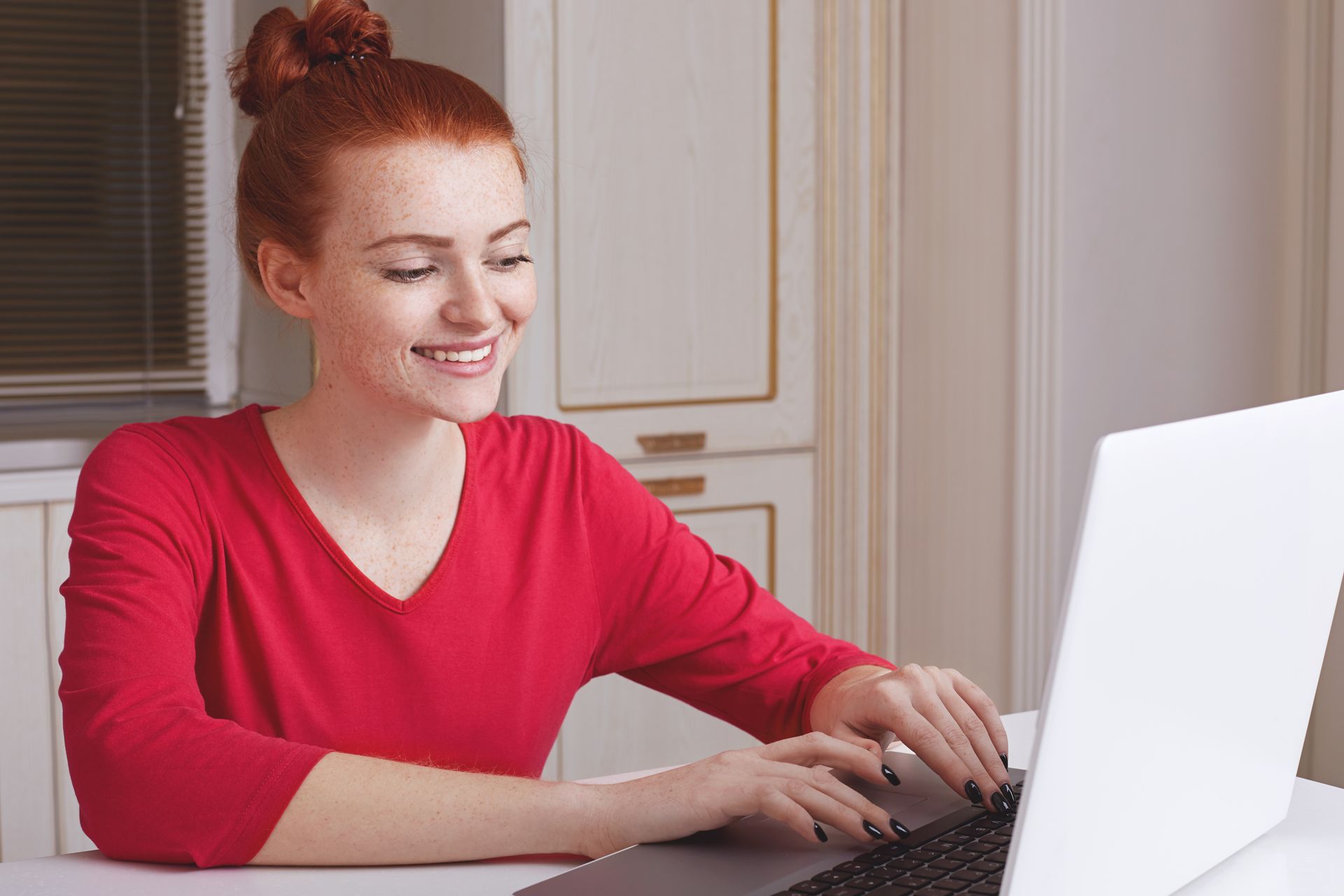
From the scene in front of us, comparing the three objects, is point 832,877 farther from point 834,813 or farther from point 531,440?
point 531,440

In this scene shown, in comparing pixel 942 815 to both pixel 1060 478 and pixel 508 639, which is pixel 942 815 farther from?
pixel 1060 478

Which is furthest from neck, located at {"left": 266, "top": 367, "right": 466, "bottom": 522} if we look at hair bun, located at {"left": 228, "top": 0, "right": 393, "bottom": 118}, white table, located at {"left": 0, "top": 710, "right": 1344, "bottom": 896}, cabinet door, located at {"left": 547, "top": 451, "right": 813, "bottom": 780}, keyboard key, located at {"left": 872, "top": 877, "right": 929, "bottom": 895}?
cabinet door, located at {"left": 547, "top": 451, "right": 813, "bottom": 780}

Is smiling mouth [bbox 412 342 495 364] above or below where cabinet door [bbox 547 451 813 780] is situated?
above

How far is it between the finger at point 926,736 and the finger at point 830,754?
2.2 inches

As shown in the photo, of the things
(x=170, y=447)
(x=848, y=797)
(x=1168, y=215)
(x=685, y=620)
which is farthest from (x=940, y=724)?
(x=1168, y=215)

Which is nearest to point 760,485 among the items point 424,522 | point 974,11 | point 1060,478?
point 1060,478

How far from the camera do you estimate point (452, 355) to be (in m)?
1.11

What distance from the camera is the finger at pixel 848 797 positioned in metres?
0.85

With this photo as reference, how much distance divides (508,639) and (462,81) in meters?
0.48

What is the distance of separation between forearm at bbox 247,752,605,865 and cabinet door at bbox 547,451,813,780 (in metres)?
1.53

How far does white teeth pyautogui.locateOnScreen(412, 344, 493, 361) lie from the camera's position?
1.11 metres

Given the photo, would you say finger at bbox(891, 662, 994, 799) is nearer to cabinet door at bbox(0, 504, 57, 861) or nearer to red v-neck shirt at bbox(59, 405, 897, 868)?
red v-neck shirt at bbox(59, 405, 897, 868)

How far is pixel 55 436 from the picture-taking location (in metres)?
2.49

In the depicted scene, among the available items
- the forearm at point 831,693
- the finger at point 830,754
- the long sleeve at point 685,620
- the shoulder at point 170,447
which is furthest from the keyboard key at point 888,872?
the shoulder at point 170,447
